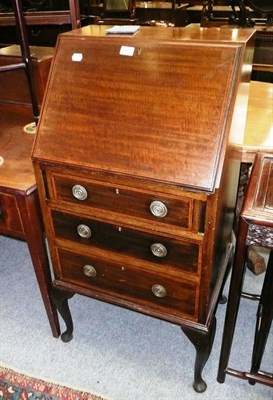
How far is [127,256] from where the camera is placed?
1.25 metres

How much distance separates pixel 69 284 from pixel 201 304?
531 mm

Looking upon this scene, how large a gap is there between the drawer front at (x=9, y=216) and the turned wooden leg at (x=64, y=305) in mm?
297

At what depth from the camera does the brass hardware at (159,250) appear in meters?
1.15

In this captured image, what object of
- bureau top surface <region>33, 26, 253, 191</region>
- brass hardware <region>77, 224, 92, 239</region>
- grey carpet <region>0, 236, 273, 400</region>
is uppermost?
bureau top surface <region>33, 26, 253, 191</region>

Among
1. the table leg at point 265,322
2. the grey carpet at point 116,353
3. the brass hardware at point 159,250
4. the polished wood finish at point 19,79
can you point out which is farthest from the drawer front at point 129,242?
the polished wood finish at point 19,79

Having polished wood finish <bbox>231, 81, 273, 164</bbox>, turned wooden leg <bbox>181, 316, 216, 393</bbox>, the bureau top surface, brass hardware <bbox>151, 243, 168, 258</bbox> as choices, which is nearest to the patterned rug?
turned wooden leg <bbox>181, 316, 216, 393</bbox>

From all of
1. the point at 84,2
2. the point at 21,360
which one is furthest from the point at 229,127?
the point at 84,2

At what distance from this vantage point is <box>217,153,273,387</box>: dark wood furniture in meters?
1.01

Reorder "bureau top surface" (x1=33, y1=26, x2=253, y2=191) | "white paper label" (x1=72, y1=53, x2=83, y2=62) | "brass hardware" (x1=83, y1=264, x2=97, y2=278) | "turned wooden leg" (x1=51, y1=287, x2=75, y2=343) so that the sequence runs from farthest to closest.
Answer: "turned wooden leg" (x1=51, y1=287, x2=75, y2=343) < "brass hardware" (x1=83, y1=264, x2=97, y2=278) < "white paper label" (x1=72, y1=53, x2=83, y2=62) < "bureau top surface" (x1=33, y1=26, x2=253, y2=191)

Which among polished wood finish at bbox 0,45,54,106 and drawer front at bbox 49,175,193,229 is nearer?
drawer front at bbox 49,175,193,229

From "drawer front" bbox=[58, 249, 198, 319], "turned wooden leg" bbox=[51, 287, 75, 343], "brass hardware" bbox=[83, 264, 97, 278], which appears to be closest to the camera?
"drawer front" bbox=[58, 249, 198, 319]

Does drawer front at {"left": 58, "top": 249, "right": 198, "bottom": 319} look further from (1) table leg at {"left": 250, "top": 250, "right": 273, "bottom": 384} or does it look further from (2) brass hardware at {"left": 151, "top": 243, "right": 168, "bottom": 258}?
(1) table leg at {"left": 250, "top": 250, "right": 273, "bottom": 384}

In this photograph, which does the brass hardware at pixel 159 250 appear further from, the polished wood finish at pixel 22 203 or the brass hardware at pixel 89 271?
the polished wood finish at pixel 22 203

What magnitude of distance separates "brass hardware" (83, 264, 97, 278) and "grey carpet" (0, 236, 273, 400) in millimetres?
467
